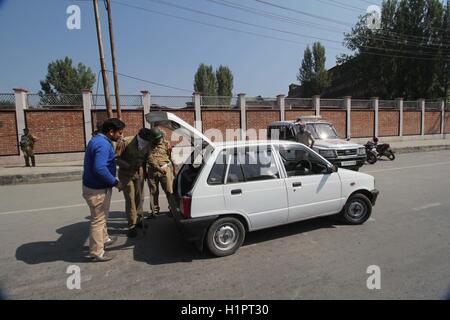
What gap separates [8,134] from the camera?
45.8 feet

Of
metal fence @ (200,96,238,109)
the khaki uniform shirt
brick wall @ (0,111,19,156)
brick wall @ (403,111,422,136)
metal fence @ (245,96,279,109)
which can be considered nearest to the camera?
the khaki uniform shirt

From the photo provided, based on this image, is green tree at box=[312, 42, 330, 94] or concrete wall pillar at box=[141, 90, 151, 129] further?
green tree at box=[312, 42, 330, 94]

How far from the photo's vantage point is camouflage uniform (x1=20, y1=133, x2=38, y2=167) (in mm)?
12984

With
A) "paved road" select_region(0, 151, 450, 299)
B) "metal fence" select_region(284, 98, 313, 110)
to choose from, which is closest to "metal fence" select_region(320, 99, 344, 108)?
"metal fence" select_region(284, 98, 313, 110)

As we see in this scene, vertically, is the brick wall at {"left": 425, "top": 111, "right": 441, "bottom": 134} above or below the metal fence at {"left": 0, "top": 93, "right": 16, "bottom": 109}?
below

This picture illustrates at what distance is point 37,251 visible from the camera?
14.0 feet

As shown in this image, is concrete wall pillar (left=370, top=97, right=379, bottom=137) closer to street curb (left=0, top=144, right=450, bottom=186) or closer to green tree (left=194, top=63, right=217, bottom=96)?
street curb (left=0, top=144, right=450, bottom=186)

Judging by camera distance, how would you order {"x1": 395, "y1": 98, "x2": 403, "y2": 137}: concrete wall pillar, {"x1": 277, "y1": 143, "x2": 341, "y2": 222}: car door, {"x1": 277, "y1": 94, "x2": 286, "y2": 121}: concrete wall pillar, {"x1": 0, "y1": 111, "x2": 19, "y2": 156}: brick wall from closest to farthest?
{"x1": 277, "y1": 143, "x2": 341, "y2": 222}: car door, {"x1": 0, "y1": 111, "x2": 19, "y2": 156}: brick wall, {"x1": 277, "y1": 94, "x2": 286, "y2": 121}: concrete wall pillar, {"x1": 395, "y1": 98, "x2": 403, "y2": 137}: concrete wall pillar

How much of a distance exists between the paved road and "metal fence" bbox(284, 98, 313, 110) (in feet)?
49.0

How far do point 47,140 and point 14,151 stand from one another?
5.01ft

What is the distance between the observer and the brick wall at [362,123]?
72.6 feet

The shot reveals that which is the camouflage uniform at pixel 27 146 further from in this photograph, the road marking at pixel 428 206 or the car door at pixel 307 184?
the road marking at pixel 428 206
